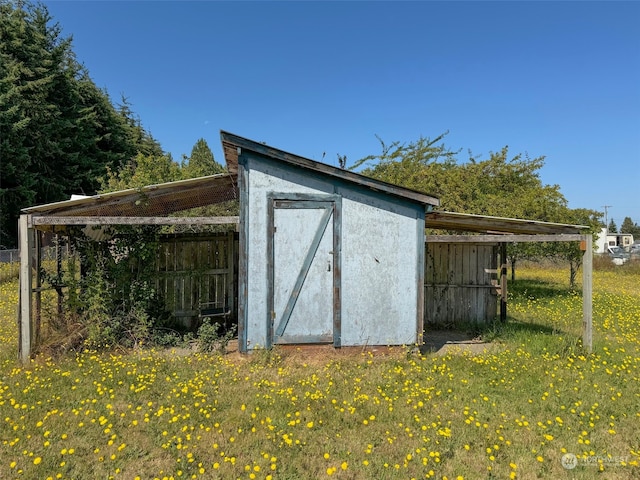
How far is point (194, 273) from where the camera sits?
23.2 ft

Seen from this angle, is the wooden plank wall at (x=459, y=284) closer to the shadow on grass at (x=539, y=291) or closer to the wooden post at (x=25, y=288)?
the shadow on grass at (x=539, y=291)

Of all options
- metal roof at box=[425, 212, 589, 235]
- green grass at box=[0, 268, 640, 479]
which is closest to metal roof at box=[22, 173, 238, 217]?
green grass at box=[0, 268, 640, 479]

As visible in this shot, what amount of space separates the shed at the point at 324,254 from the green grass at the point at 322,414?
0.41m

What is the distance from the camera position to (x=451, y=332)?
25.3ft

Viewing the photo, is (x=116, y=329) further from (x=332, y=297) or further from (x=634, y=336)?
(x=634, y=336)

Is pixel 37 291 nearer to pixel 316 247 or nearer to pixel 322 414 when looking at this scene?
pixel 316 247

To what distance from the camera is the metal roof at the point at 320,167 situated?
531 centimetres

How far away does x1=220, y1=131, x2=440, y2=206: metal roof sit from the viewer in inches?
209

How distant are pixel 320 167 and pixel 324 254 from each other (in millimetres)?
1282

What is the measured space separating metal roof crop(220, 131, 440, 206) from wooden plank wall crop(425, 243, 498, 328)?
9.76 feet

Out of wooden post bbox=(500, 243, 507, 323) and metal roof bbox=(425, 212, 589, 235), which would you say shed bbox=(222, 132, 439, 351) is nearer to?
metal roof bbox=(425, 212, 589, 235)

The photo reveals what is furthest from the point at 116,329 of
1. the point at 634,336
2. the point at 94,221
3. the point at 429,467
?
the point at 634,336

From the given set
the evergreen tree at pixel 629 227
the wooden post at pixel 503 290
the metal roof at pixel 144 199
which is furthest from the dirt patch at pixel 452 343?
the evergreen tree at pixel 629 227

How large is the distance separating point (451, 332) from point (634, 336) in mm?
3216
